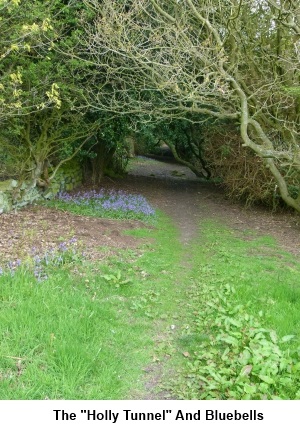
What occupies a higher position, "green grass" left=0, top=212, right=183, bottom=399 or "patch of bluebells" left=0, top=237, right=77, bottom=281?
"patch of bluebells" left=0, top=237, right=77, bottom=281

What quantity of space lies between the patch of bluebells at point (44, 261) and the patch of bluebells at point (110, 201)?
384 centimetres

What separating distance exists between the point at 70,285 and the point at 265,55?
790 cm

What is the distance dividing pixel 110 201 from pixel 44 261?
5511 millimetres

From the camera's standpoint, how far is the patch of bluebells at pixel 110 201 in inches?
376

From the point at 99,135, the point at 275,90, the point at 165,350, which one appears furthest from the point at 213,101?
the point at 165,350

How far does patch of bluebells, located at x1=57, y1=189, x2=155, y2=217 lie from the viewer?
31.4 ft

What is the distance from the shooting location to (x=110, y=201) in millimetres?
10328

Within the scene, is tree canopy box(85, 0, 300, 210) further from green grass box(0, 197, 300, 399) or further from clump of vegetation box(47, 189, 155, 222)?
green grass box(0, 197, 300, 399)

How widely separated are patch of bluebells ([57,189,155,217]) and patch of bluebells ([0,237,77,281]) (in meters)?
3.84

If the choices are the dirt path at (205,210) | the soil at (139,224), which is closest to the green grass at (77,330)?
the soil at (139,224)

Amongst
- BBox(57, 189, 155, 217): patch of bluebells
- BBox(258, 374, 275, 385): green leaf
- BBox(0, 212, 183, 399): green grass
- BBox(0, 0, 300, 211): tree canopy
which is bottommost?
BBox(0, 212, 183, 399): green grass

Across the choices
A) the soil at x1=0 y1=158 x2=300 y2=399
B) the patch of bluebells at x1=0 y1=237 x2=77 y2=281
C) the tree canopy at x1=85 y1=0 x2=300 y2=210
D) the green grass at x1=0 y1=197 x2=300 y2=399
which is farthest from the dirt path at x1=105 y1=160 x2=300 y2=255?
the patch of bluebells at x1=0 y1=237 x2=77 y2=281

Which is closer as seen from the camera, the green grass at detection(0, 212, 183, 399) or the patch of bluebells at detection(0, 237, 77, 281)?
the green grass at detection(0, 212, 183, 399)

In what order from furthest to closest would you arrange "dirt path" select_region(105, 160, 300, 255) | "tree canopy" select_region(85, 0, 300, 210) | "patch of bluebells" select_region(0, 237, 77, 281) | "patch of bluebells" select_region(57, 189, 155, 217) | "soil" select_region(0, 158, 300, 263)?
"patch of bluebells" select_region(57, 189, 155, 217) → "dirt path" select_region(105, 160, 300, 255) → "tree canopy" select_region(85, 0, 300, 210) → "soil" select_region(0, 158, 300, 263) → "patch of bluebells" select_region(0, 237, 77, 281)
